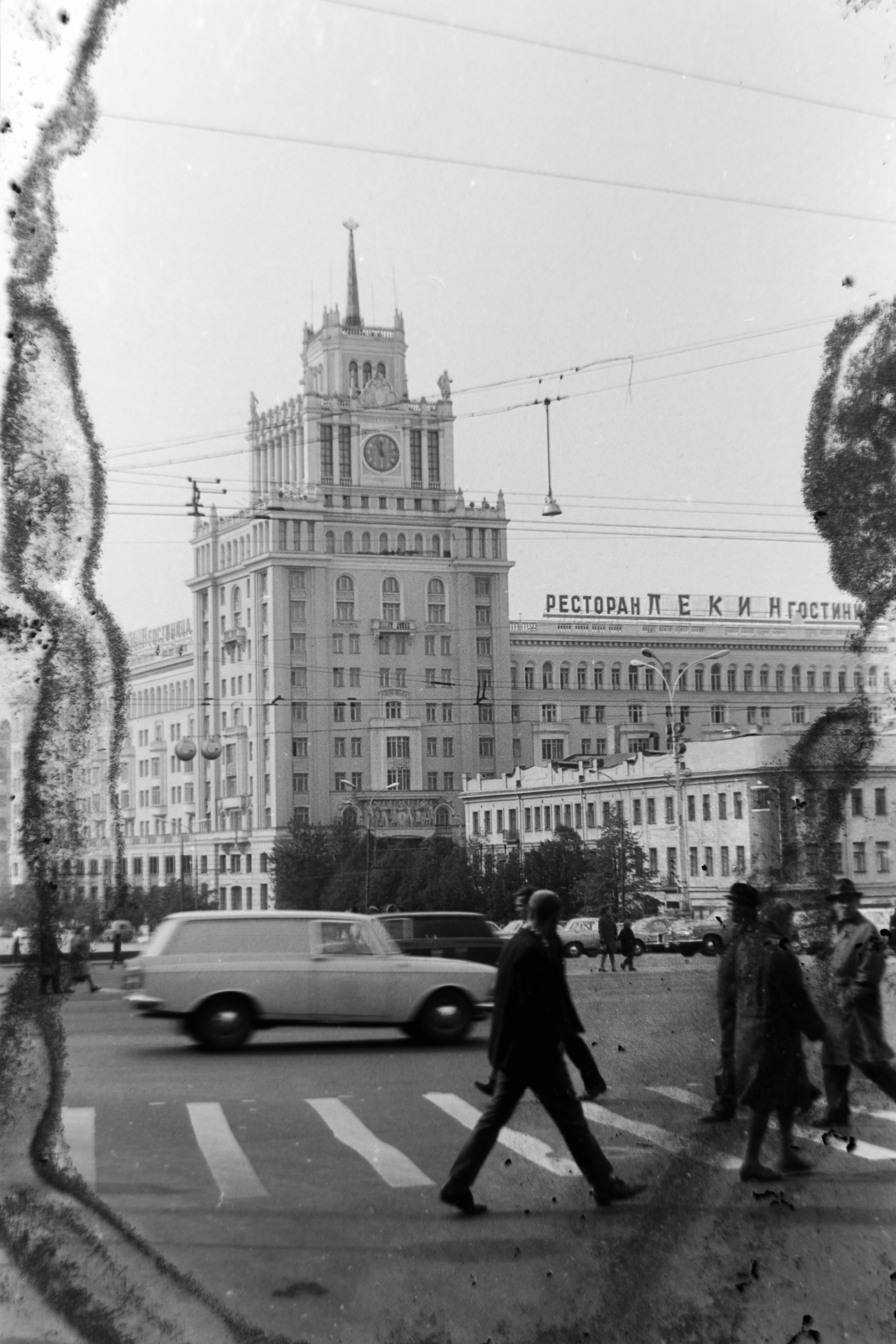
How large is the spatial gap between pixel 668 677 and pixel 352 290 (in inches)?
38.0

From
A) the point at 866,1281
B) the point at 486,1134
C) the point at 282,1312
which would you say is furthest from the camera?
the point at 866,1281

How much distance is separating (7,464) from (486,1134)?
1.56 m

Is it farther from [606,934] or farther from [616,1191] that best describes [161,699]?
[616,1191]

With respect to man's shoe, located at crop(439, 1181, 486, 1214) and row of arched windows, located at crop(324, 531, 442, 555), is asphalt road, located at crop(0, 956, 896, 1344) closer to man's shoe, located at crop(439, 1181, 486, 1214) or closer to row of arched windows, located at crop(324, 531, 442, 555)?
man's shoe, located at crop(439, 1181, 486, 1214)


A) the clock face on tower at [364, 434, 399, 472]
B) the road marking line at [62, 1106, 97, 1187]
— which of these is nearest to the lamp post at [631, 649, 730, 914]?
the clock face on tower at [364, 434, 399, 472]

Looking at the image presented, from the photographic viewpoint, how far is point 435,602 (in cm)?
260

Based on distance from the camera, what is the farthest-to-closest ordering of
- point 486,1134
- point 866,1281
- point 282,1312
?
point 866,1281, point 486,1134, point 282,1312

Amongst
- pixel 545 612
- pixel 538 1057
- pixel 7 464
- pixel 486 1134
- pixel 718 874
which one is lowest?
pixel 486 1134

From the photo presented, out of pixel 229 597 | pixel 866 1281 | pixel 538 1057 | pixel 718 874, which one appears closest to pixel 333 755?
pixel 229 597

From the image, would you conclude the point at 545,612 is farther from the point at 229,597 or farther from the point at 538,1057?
the point at 538,1057

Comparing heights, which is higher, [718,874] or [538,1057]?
[718,874]

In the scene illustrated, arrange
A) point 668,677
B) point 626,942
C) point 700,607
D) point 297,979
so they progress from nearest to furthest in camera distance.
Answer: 1. point 297,979
2. point 626,942
3. point 668,677
4. point 700,607

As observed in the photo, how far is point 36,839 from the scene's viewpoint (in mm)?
2688

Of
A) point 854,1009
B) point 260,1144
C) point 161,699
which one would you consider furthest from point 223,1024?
point 854,1009
